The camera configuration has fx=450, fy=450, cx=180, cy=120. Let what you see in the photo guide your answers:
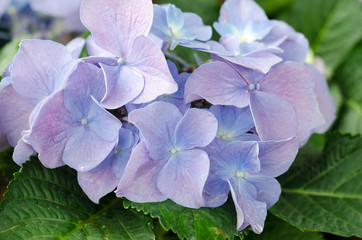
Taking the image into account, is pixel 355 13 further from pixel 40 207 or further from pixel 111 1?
pixel 40 207

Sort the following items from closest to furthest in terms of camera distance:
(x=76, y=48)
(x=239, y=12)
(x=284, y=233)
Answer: (x=76, y=48)
(x=239, y=12)
(x=284, y=233)

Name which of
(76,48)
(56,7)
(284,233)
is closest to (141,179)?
(76,48)

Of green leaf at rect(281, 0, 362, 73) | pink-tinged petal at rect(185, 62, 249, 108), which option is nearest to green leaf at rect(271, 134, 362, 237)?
pink-tinged petal at rect(185, 62, 249, 108)

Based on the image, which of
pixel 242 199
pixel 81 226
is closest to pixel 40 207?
pixel 81 226

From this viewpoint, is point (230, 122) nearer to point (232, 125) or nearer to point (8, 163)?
point (232, 125)

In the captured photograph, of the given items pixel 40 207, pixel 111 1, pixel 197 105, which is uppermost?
pixel 111 1
